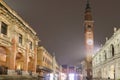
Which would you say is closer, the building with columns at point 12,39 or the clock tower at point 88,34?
the building with columns at point 12,39

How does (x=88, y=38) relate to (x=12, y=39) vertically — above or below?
above

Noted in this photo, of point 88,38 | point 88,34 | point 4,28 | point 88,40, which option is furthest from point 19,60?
point 88,34

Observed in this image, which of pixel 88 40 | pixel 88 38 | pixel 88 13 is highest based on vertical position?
pixel 88 13

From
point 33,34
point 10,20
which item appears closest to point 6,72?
point 10,20

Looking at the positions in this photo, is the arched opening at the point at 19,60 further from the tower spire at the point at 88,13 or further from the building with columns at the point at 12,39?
the tower spire at the point at 88,13

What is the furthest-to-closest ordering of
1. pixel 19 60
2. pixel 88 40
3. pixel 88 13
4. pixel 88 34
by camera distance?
pixel 88 13, pixel 88 34, pixel 88 40, pixel 19 60

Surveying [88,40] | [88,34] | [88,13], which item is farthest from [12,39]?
[88,13]

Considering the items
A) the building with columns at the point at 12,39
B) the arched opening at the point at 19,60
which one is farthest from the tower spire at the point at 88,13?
the arched opening at the point at 19,60

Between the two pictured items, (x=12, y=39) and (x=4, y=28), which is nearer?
(x=4, y=28)

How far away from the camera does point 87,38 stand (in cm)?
7131

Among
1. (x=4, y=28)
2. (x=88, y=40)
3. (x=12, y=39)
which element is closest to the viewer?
(x=4, y=28)

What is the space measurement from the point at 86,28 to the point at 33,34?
34973 mm

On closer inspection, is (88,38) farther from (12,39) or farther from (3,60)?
(12,39)

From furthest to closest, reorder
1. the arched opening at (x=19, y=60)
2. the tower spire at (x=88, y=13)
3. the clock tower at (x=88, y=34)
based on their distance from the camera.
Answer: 1. the tower spire at (x=88, y=13)
2. the clock tower at (x=88, y=34)
3. the arched opening at (x=19, y=60)
